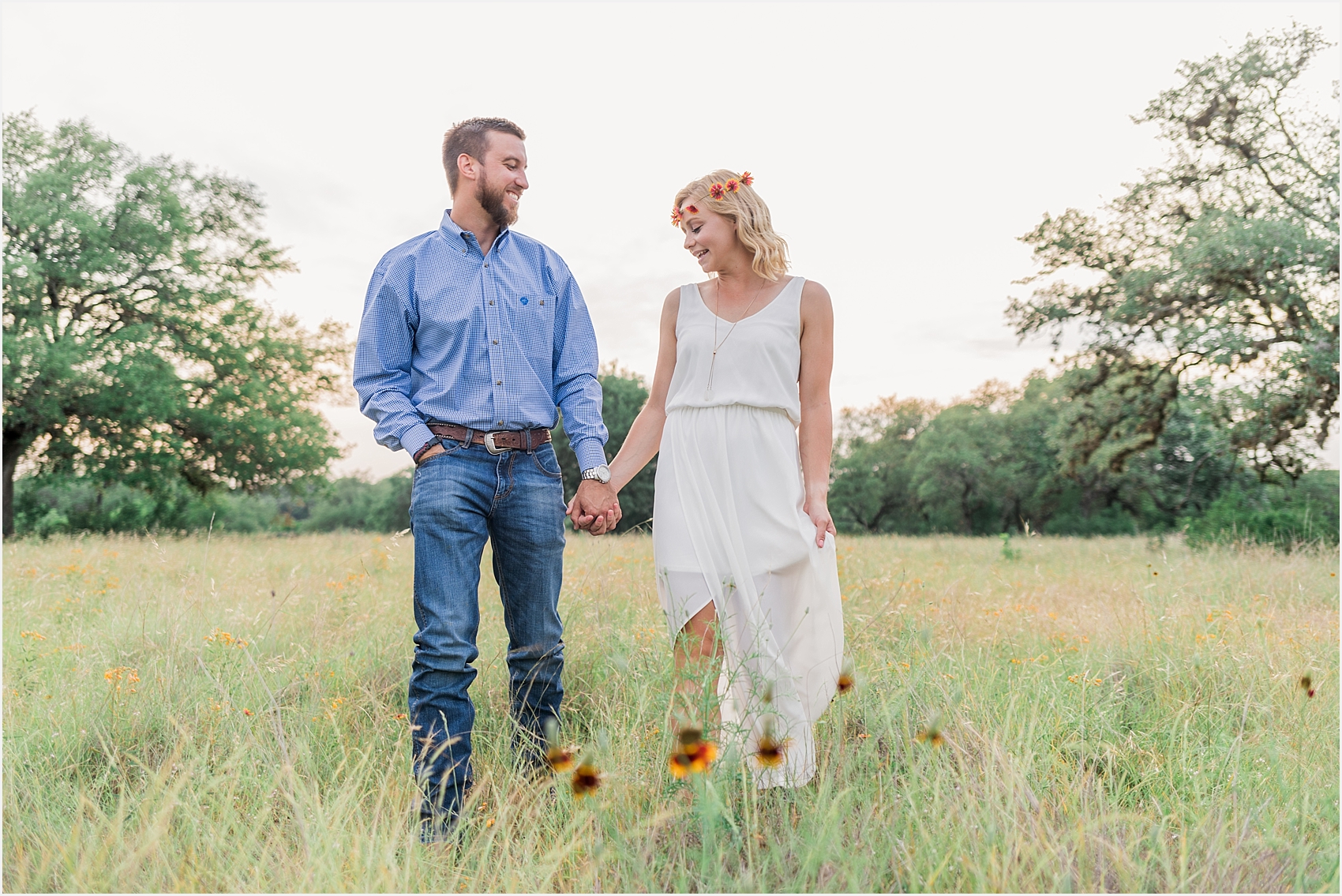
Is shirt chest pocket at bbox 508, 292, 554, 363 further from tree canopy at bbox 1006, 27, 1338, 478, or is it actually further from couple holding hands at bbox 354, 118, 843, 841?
tree canopy at bbox 1006, 27, 1338, 478

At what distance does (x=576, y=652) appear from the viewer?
4.04m

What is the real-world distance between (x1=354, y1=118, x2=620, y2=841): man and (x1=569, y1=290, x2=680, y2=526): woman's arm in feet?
0.38

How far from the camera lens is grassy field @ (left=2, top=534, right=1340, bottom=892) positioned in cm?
220

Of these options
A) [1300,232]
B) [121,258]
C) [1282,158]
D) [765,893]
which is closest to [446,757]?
[765,893]

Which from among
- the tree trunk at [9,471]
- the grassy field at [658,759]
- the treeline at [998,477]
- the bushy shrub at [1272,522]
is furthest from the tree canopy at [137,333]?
the treeline at [998,477]

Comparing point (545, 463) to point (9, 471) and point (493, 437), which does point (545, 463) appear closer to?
point (493, 437)

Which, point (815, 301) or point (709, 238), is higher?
point (709, 238)

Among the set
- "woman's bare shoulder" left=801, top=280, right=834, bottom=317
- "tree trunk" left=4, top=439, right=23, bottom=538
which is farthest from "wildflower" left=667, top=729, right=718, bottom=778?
"tree trunk" left=4, top=439, right=23, bottom=538

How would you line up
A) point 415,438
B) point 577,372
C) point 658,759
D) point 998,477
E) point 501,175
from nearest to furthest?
1. point 658,759
2. point 415,438
3. point 501,175
4. point 577,372
5. point 998,477

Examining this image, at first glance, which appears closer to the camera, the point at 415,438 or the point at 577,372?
the point at 415,438

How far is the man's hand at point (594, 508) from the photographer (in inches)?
119

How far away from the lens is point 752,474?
293 cm

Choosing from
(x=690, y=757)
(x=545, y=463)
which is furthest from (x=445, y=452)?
(x=690, y=757)

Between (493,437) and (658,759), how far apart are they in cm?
122
